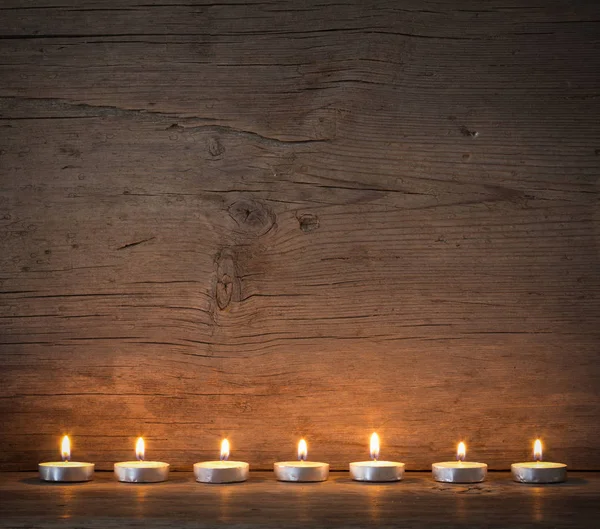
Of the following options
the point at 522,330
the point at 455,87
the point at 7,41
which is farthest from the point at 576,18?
the point at 7,41

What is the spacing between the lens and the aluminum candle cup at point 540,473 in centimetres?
147

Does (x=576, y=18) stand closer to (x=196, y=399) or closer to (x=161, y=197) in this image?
(x=161, y=197)

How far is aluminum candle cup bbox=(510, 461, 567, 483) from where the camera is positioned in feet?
4.83

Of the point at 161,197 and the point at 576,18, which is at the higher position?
the point at 576,18

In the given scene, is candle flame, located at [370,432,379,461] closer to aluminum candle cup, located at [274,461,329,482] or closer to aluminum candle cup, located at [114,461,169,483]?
aluminum candle cup, located at [274,461,329,482]

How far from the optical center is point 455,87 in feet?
5.50

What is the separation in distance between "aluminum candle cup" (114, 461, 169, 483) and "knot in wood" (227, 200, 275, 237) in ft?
1.57

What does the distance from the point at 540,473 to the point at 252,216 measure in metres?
0.71

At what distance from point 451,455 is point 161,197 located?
2.47ft

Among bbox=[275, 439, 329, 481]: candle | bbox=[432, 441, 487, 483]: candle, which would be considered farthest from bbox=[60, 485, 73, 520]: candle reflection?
bbox=[432, 441, 487, 483]: candle

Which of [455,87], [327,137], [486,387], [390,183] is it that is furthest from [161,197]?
[486,387]

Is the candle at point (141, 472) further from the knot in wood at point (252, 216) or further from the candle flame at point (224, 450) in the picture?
the knot in wood at point (252, 216)

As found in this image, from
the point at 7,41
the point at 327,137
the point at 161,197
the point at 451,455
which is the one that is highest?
the point at 7,41

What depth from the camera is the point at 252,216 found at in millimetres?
1680
